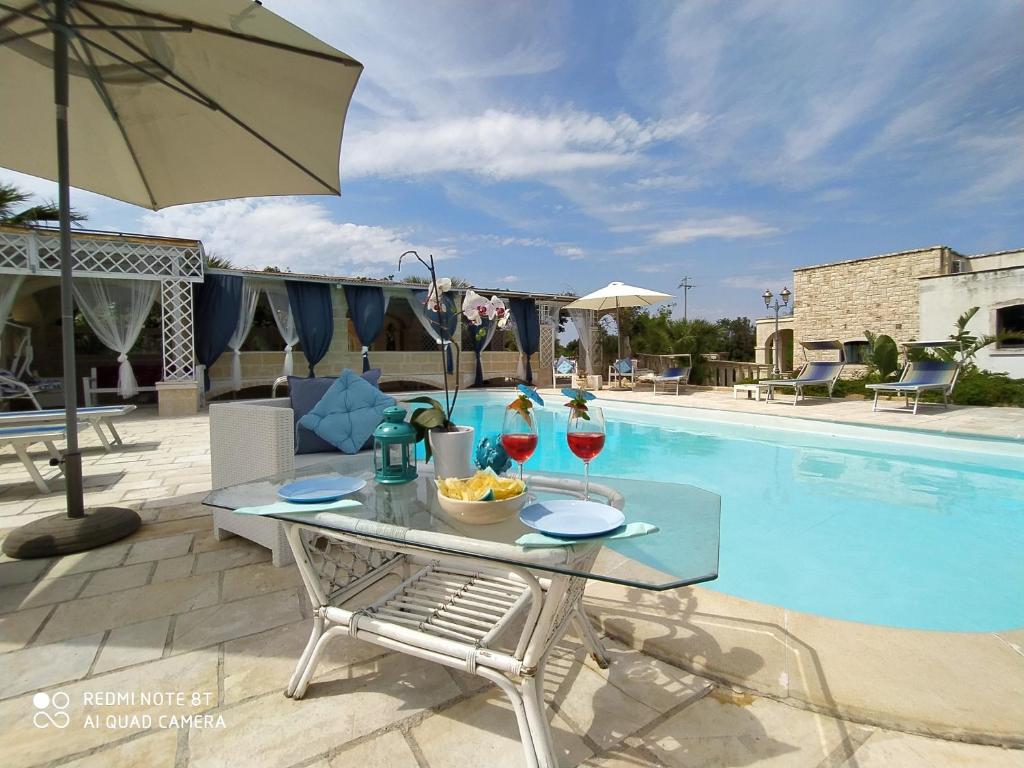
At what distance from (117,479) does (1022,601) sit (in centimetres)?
558

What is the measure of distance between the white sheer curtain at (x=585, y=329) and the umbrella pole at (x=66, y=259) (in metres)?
11.9

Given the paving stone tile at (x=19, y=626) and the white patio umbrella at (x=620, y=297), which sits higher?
the white patio umbrella at (x=620, y=297)

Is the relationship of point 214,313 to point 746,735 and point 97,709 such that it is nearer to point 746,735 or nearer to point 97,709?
point 97,709

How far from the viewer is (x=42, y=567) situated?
208 centimetres

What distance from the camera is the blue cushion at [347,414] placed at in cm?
297

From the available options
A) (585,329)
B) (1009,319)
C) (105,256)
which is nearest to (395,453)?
(105,256)

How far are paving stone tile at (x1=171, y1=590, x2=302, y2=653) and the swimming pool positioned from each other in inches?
56.7

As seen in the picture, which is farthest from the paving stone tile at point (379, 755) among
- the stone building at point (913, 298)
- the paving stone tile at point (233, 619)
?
the stone building at point (913, 298)

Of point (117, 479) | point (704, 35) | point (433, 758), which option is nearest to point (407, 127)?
point (704, 35)

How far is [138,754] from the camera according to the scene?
1058 millimetres

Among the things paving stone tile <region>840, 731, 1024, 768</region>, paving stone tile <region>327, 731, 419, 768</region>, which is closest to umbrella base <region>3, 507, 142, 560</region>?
paving stone tile <region>327, 731, 419, 768</region>

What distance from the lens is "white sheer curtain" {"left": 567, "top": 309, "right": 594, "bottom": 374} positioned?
13.5 m

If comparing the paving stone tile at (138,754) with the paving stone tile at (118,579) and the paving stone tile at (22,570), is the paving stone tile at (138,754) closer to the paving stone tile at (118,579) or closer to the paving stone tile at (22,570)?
the paving stone tile at (118,579)

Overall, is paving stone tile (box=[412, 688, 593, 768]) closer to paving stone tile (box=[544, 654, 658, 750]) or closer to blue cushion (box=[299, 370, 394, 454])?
paving stone tile (box=[544, 654, 658, 750])
